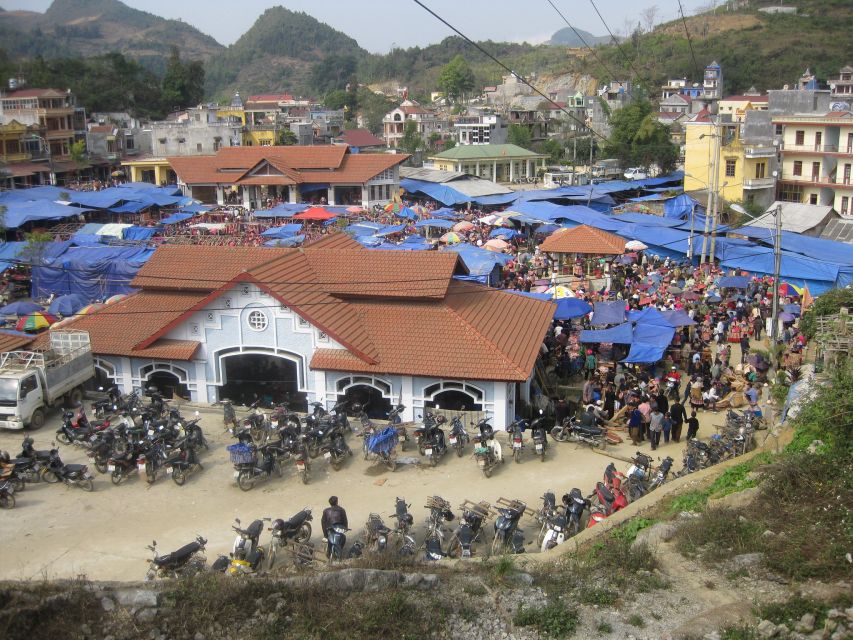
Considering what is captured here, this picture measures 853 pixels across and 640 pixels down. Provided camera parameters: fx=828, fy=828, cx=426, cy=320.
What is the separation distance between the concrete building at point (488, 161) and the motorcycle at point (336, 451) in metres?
42.5

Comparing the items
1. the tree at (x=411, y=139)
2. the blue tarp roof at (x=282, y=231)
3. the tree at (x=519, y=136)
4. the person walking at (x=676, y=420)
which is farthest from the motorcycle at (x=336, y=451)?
the tree at (x=411, y=139)

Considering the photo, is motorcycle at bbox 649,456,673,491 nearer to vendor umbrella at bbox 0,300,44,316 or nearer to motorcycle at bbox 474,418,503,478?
motorcycle at bbox 474,418,503,478

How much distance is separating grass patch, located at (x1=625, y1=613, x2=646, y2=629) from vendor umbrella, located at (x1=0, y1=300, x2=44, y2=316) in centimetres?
2019

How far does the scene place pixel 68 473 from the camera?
13508mm

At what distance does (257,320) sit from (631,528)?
905 cm

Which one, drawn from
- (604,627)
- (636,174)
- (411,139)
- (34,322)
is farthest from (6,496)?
(411,139)

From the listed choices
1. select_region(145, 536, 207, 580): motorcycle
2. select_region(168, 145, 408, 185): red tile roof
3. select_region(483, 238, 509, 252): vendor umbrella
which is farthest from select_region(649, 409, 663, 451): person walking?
select_region(168, 145, 408, 185): red tile roof

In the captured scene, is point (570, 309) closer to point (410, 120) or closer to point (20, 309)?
point (20, 309)

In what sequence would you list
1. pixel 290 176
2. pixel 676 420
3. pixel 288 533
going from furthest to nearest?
pixel 290 176
pixel 676 420
pixel 288 533

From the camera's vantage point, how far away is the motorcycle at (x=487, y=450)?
545 inches

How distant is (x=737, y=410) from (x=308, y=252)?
380 inches

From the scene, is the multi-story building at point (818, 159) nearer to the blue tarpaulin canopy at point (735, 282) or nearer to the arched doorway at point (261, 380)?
the blue tarpaulin canopy at point (735, 282)

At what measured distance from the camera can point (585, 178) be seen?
2178 inches

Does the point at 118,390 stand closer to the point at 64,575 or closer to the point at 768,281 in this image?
the point at 64,575
